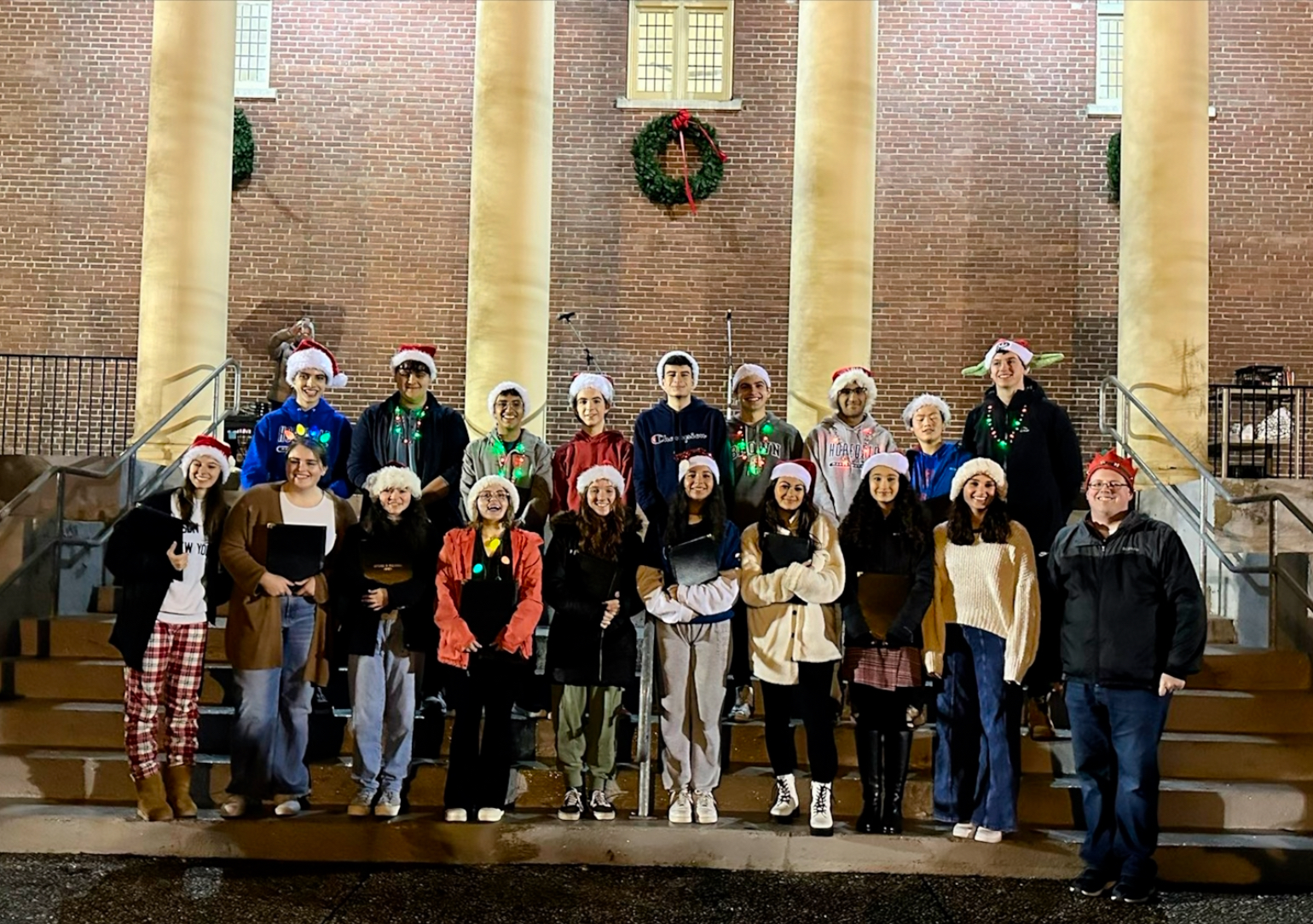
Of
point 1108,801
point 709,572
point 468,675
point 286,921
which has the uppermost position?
point 709,572

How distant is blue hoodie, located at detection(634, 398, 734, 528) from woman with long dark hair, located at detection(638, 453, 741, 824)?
719 mm

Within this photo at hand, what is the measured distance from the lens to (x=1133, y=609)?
622 cm

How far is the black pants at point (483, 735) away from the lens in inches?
263

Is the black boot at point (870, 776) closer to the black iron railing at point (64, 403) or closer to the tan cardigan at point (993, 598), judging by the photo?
the tan cardigan at point (993, 598)

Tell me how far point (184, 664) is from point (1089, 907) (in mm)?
4444

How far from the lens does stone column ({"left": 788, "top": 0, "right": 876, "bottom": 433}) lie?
39.4 feet

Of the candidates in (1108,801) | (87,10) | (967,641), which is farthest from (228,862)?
(87,10)

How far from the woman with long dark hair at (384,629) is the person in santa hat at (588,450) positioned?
3.51ft

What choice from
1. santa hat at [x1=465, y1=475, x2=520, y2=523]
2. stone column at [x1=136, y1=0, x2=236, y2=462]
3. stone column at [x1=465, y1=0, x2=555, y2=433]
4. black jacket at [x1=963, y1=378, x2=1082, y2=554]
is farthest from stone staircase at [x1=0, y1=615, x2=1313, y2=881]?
stone column at [x1=465, y1=0, x2=555, y2=433]

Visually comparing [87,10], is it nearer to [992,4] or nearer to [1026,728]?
[992,4]

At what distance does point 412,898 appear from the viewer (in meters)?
6.02

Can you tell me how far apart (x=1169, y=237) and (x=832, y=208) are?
2.95 metres

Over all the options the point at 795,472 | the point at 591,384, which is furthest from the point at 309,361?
the point at 795,472

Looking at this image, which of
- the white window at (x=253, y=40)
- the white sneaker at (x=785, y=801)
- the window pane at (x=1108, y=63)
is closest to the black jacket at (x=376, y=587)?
the white sneaker at (x=785, y=801)
